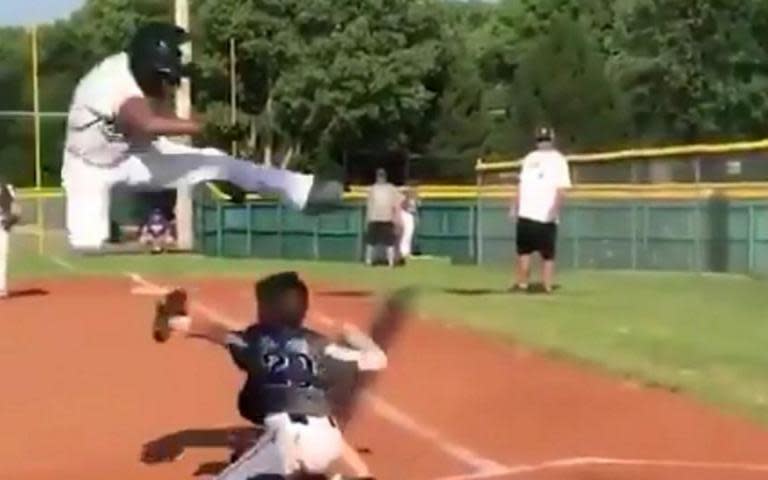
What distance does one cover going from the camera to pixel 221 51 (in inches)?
1064

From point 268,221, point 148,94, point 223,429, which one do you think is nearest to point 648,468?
point 223,429

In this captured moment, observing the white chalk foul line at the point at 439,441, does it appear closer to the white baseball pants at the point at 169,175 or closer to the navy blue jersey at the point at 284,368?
the navy blue jersey at the point at 284,368

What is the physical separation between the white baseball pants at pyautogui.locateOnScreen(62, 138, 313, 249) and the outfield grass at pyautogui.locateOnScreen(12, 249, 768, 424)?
4.49 m

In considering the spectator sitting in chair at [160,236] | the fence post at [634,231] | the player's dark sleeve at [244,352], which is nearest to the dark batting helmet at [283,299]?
the player's dark sleeve at [244,352]

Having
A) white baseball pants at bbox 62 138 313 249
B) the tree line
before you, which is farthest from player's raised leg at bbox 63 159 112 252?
the tree line

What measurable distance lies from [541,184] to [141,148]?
511 inches

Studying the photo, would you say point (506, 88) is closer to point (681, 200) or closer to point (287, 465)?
point (681, 200)

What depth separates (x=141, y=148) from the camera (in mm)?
8891

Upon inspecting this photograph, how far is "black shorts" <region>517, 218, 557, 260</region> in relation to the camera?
71.5ft

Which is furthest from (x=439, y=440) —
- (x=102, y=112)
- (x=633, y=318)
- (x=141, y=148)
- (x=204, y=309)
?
(x=204, y=309)

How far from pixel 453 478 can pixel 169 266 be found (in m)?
22.6

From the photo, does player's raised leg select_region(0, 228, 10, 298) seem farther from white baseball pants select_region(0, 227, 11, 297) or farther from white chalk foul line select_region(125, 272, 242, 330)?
white chalk foul line select_region(125, 272, 242, 330)

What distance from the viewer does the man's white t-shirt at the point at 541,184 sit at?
21547mm

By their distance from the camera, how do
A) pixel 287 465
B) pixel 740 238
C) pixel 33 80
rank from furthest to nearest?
pixel 740 238
pixel 33 80
pixel 287 465
